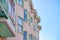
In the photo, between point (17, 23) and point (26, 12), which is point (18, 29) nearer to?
point (17, 23)

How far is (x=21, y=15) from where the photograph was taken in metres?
30.3

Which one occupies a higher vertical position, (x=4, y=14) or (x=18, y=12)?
(x=18, y=12)

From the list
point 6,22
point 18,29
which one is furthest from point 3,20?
point 18,29

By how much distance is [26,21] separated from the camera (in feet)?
110

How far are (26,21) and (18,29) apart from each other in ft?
17.2

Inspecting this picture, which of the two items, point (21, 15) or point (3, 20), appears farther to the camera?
point (21, 15)

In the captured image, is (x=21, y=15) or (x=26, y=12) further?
(x=26, y=12)

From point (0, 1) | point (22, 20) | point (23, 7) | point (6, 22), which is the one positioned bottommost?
point (6, 22)

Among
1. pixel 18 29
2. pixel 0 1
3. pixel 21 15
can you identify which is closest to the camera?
pixel 0 1

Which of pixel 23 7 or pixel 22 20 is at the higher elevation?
pixel 23 7

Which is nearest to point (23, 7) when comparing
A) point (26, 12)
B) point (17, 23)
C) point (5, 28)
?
point (26, 12)

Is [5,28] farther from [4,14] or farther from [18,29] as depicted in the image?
[18,29]

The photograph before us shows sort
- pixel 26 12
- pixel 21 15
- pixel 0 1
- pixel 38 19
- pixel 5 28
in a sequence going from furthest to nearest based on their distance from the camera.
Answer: pixel 38 19
pixel 26 12
pixel 21 15
pixel 5 28
pixel 0 1

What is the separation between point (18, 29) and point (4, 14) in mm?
13957
